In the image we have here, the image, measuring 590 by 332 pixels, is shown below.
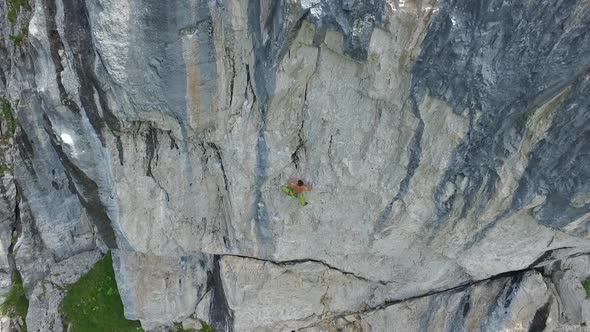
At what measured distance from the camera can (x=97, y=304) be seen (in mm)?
13961

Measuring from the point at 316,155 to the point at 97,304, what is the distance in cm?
947

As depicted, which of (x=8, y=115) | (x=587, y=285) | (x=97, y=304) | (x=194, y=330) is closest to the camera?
(x=8, y=115)

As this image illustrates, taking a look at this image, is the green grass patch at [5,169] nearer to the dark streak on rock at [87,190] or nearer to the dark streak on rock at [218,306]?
the dark streak on rock at [87,190]

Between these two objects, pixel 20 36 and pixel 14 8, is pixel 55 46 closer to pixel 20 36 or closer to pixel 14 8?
pixel 20 36

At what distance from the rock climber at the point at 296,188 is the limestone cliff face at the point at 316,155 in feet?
0.53

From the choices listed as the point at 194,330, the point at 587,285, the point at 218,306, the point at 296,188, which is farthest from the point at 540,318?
the point at 194,330

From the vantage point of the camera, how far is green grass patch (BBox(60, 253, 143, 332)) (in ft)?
45.5

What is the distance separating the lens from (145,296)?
41.0 ft

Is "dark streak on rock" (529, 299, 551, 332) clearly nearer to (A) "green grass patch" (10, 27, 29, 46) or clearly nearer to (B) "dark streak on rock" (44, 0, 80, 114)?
(B) "dark streak on rock" (44, 0, 80, 114)

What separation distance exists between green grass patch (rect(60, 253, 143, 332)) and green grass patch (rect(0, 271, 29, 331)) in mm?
1216

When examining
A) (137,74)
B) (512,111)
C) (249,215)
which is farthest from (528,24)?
(249,215)

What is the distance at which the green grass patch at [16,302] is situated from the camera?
13.6 meters

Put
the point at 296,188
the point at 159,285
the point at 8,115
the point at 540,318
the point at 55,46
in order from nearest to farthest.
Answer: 1. the point at 55,46
2. the point at 296,188
3. the point at 8,115
4. the point at 540,318
5. the point at 159,285

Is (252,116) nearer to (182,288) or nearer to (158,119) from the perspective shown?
(158,119)
